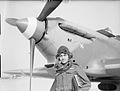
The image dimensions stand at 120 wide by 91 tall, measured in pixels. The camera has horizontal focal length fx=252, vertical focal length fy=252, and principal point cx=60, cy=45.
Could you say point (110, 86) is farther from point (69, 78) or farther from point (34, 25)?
point (69, 78)

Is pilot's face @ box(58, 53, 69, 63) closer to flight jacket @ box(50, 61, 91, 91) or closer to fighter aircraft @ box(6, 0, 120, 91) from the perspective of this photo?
flight jacket @ box(50, 61, 91, 91)

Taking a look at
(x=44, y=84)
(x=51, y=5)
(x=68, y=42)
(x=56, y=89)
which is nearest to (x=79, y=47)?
(x=68, y=42)

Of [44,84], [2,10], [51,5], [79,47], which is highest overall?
[2,10]

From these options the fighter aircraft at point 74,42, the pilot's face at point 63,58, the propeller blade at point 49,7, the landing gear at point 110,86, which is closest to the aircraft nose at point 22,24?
the fighter aircraft at point 74,42

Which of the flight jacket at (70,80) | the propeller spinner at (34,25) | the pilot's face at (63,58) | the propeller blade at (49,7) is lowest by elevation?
the flight jacket at (70,80)

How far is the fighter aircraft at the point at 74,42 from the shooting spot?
2.25 m

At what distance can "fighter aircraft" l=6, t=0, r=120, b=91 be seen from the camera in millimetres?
2246

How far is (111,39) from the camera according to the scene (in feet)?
8.71

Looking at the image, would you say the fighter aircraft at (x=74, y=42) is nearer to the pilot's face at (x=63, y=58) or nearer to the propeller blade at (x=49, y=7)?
the propeller blade at (x=49, y=7)

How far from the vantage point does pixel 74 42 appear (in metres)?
2.42

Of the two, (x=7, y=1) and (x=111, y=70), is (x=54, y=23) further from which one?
(x=7, y=1)

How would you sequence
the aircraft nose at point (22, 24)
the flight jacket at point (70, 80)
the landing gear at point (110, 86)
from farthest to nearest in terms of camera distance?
the landing gear at point (110, 86) < the aircraft nose at point (22, 24) < the flight jacket at point (70, 80)

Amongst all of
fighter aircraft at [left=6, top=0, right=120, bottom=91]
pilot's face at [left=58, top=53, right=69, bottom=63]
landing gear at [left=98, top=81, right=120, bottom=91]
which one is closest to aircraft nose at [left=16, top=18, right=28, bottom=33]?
fighter aircraft at [left=6, top=0, right=120, bottom=91]

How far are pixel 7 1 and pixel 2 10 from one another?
0.18 metres
